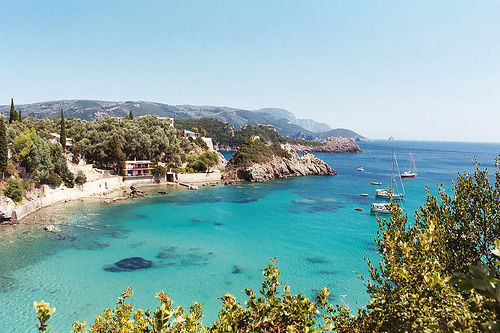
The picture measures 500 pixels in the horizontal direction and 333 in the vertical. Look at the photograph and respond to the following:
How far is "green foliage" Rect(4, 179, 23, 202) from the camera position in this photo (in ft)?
129

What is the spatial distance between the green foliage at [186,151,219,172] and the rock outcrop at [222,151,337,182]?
5526 millimetres

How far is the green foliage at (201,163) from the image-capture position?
260 feet

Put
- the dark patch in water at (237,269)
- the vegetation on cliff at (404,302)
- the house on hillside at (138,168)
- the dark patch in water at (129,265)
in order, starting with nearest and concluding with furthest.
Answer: the vegetation on cliff at (404,302) → the dark patch in water at (129,265) → the dark patch in water at (237,269) → the house on hillside at (138,168)

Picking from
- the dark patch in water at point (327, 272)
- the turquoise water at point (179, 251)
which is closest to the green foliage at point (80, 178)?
the turquoise water at point (179, 251)

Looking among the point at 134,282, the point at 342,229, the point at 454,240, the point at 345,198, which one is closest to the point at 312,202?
the point at 345,198

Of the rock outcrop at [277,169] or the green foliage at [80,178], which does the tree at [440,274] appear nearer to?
the green foliage at [80,178]

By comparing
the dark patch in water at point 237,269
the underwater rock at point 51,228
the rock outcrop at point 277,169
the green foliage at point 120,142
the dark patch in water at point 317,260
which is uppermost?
the green foliage at point 120,142

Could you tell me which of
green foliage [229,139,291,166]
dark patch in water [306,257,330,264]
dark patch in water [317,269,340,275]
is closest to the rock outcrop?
green foliage [229,139,291,166]

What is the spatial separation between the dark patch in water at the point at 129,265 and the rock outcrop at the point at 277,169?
53185 millimetres

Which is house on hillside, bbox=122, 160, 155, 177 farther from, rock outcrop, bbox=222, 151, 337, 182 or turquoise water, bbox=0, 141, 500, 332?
rock outcrop, bbox=222, 151, 337, 182

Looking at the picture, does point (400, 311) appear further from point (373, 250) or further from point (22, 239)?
point (22, 239)

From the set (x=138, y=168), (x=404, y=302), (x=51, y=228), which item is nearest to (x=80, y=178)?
(x=138, y=168)

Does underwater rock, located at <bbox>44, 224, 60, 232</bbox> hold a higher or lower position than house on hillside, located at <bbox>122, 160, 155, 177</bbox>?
lower

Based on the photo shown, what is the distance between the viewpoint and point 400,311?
6.94m
